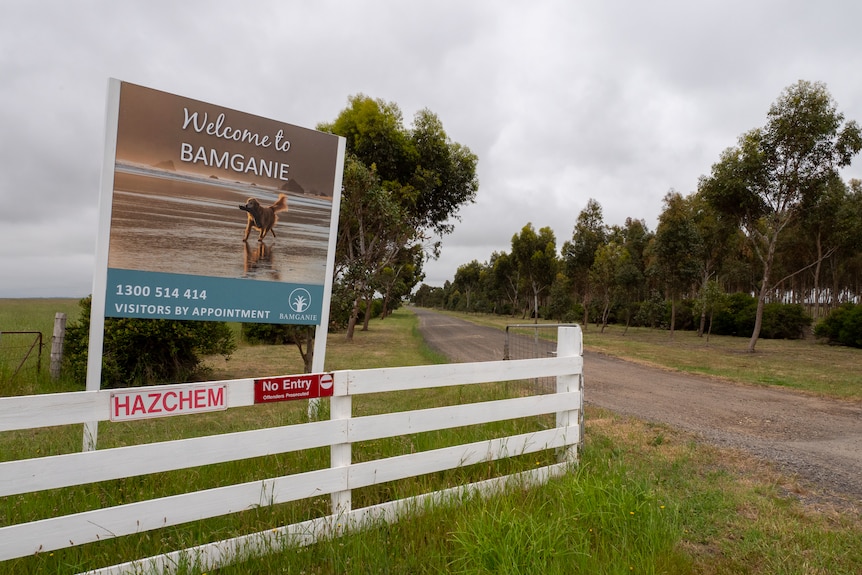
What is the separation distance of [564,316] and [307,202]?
125 feet

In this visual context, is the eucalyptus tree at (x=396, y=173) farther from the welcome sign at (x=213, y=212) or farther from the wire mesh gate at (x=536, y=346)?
the welcome sign at (x=213, y=212)

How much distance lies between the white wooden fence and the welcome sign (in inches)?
90.7

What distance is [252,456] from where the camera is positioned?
2.93 metres

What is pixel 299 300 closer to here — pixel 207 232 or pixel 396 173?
pixel 207 232

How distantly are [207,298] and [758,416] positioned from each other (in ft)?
28.3

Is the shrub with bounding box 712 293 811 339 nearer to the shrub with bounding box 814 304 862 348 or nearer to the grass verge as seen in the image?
the shrub with bounding box 814 304 862 348

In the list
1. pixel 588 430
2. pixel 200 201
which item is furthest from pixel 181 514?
pixel 588 430

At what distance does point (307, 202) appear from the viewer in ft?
19.2

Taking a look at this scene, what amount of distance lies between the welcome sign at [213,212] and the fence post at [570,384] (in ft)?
9.37

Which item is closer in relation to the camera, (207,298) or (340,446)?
(340,446)

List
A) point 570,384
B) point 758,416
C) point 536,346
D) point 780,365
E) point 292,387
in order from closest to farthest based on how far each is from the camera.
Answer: point 292,387 → point 570,384 → point 758,416 → point 536,346 → point 780,365

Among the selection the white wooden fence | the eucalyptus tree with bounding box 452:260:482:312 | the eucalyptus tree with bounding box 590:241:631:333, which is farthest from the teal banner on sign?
the eucalyptus tree with bounding box 452:260:482:312

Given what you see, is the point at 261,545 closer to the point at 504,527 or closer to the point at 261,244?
the point at 504,527

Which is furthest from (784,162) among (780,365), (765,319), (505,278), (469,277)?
(469,277)
